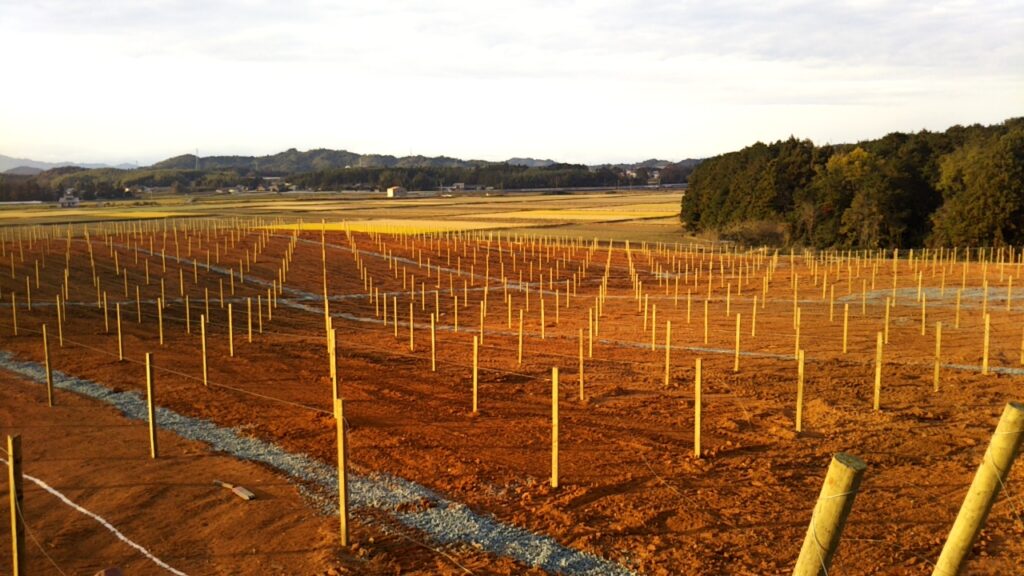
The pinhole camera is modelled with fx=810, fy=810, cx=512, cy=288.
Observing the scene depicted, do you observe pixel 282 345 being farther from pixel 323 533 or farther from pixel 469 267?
pixel 469 267

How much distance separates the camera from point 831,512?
3.23 m

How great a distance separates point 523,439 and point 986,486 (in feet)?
23.9

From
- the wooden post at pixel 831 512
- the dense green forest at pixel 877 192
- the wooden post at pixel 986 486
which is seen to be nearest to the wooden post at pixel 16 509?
the wooden post at pixel 831 512

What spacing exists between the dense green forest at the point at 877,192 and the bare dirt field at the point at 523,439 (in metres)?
23.1

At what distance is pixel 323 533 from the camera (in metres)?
7.33

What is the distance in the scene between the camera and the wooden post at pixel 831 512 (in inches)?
125

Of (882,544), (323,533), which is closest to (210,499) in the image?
(323,533)

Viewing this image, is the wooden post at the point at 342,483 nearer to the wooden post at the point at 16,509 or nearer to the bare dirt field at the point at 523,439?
the bare dirt field at the point at 523,439

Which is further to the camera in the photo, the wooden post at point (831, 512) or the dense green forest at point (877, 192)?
the dense green forest at point (877, 192)

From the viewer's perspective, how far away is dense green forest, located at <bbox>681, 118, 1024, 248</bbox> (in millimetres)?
43500

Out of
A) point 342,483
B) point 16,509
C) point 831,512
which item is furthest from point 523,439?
point 831,512

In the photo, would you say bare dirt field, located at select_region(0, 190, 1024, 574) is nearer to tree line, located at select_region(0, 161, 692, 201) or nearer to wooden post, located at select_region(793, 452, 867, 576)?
wooden post, located at select_region(793, 452, 867, 576)

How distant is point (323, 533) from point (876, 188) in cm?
4760

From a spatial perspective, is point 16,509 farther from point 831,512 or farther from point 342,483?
point 831,512
